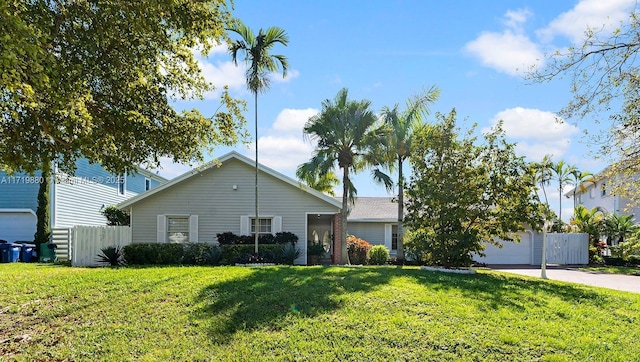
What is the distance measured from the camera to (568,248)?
25922mm

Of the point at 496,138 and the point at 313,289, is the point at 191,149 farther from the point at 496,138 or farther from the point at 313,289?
the point at 496,138

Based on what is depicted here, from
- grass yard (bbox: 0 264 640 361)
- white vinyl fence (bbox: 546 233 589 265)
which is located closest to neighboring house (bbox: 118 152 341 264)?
grass yard (bbox: 0 264 640 361)

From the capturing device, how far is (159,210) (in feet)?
64.8

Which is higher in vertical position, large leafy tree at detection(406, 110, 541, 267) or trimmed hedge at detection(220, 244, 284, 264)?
large leafy tree at detection(406, 110, 541, 267)

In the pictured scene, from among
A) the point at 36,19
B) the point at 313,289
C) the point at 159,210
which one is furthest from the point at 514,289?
the point at 159,210

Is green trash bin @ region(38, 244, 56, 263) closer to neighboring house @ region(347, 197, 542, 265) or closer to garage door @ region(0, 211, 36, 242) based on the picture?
garage door @ region(0, 211, 36, 242)

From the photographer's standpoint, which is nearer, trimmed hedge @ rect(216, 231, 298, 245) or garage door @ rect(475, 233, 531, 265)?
trimmed hedge @ rect(216, 231, 298, 245)

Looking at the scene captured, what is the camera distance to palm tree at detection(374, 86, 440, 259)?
63.8 feet

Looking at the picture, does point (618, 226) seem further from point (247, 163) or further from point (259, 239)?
point (247, 163)

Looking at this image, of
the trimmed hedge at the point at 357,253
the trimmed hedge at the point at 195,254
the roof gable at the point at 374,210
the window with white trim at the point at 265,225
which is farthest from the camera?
the roof gable at the point at 374,210

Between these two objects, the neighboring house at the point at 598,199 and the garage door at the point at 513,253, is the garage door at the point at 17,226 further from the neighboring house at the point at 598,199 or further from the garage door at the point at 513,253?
the neighboring house at the point at 598,199

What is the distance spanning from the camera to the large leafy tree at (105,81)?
251 inches

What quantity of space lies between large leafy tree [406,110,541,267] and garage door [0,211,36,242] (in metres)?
17.7

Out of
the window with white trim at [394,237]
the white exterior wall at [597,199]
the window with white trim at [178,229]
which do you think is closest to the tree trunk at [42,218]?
the window with white trim at [178,229]
